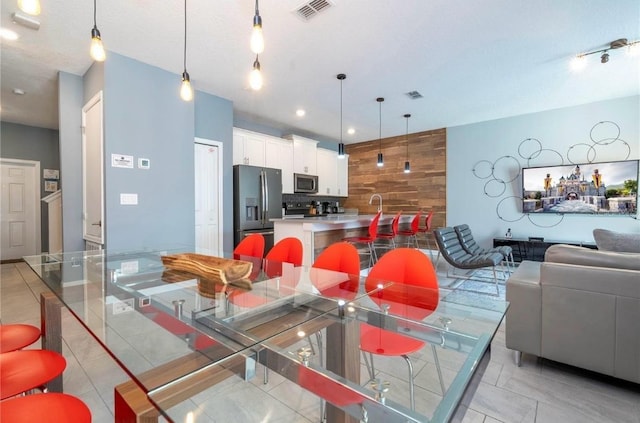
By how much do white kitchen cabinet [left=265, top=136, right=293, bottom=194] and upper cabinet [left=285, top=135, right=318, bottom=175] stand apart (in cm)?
13

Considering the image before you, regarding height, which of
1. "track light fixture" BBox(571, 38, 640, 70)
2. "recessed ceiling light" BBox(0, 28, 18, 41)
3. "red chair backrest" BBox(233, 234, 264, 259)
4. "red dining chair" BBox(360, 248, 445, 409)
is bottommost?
"red dining chair" BBox(360, 248, 445, 409)

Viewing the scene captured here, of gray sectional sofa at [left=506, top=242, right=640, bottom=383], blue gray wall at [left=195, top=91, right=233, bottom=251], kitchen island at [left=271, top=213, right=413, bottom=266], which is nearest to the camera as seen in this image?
gray sectional sofa at [left=506, top=242, right=640, bottom=383]

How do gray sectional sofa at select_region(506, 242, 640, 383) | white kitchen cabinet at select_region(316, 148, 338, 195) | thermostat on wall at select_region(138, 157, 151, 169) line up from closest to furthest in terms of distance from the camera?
gray sectional sofa at select_region(506, 242, 640, 383), thermostat on wall at select_region(138, 157, 151, 169), white kitchen cabinet at select_region(316, 148, 338, 195)

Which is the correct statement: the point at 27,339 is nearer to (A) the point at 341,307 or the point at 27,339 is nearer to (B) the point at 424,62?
(A) the point at 341,307

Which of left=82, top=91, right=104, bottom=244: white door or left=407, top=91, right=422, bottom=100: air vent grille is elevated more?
left=407, top=91, right=422, bottom=100: air vent grille

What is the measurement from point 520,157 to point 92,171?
21.3 feet

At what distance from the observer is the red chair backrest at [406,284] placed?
1.39 m

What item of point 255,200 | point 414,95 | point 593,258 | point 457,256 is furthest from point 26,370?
point 414,95

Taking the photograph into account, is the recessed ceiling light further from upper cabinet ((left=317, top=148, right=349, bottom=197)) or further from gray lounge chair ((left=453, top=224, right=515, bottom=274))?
gray lounge chair ((left=453, top=224, right=515, bottom=274))

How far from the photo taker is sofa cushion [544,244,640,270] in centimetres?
183

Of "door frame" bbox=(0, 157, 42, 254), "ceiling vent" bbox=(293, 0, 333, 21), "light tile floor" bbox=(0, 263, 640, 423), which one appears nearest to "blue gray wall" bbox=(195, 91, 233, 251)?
"ceiling vent" bbox=(293, 0, 333, 21)

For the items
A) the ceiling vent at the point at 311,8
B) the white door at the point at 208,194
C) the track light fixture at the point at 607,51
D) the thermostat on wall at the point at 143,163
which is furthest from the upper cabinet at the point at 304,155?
the track light fixture at the point at 607,51

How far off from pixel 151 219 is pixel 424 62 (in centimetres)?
356

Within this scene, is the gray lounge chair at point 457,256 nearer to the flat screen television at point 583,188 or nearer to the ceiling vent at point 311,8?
the flat screen television at point 583,188
